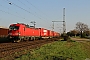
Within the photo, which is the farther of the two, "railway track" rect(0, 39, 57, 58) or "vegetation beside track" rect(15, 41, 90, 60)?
"railway track" rect(0, 39, 57, 58)

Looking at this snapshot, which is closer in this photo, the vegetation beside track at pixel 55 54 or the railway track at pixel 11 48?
the vegetation beside track at pixel 55 54

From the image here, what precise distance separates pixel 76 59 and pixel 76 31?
358ft

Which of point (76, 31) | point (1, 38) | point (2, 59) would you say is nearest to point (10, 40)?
point (1, 38)

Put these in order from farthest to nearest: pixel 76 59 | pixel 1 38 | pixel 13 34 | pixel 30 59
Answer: pixel 1 38 < pixel 13 34 < pixel 76 59 < pixel 30 59

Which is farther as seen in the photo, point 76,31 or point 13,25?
point 76,31

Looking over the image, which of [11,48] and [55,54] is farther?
[11,48]

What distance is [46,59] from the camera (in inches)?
439

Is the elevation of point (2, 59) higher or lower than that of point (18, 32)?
lower

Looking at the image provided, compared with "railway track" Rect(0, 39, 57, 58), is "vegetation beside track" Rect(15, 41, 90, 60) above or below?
below

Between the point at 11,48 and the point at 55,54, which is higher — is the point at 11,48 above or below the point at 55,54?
above

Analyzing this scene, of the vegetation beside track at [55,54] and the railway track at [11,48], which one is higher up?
the railway track at [11,48]

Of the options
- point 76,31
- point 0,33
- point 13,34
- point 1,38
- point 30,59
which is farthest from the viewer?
point 76,31

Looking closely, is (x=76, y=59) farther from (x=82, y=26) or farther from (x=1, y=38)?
(x=82, y=26)

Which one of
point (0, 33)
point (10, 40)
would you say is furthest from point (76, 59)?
point (0, 33)
